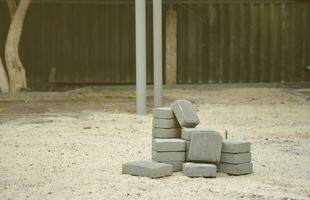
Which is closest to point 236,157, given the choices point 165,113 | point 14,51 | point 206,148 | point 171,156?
point 206,148

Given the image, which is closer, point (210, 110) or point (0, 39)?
point (210, 110)

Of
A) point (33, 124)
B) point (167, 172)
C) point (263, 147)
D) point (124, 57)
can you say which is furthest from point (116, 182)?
point (124, 57)

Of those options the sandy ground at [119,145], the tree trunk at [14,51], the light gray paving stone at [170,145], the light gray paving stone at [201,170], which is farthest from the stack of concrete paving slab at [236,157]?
the tree trunk at [14,51]

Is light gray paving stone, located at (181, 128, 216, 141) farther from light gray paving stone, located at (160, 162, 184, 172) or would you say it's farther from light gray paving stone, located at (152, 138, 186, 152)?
light gray paving stone, located at (160, 162, 184, 172)

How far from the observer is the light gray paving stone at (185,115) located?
830 centimetres

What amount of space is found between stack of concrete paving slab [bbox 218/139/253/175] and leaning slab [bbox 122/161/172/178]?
2.36 ft

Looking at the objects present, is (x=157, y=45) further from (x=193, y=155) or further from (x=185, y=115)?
(x=193, y=155)

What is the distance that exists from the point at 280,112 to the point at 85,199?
8.27 m

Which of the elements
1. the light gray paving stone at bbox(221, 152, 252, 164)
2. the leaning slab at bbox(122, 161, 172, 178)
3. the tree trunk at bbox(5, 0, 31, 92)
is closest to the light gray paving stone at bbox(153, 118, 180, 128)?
the leaning slab at bbox(122, 161, 172, 178)

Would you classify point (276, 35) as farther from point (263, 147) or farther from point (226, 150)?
point (226, 150)

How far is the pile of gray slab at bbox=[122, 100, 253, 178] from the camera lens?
780 cm

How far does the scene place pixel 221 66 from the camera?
21859mm

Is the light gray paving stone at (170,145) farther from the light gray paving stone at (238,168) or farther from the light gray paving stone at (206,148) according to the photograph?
the light gray paving stone at (238,168)

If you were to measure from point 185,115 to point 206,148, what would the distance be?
0.70m
